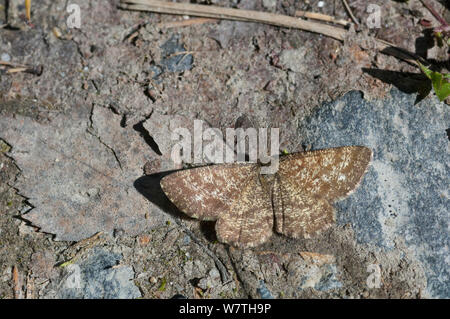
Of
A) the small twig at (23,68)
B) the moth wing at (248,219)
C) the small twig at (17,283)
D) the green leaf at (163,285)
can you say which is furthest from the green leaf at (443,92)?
the small twig at (17,283)

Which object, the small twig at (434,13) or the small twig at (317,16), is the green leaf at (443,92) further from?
the small twig at (317,16)

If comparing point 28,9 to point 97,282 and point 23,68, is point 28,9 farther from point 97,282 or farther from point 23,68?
point 97,282

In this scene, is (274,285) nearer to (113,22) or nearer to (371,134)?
(371,134)

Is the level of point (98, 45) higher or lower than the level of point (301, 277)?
higher

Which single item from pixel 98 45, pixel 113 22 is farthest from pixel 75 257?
pixel 113 22
